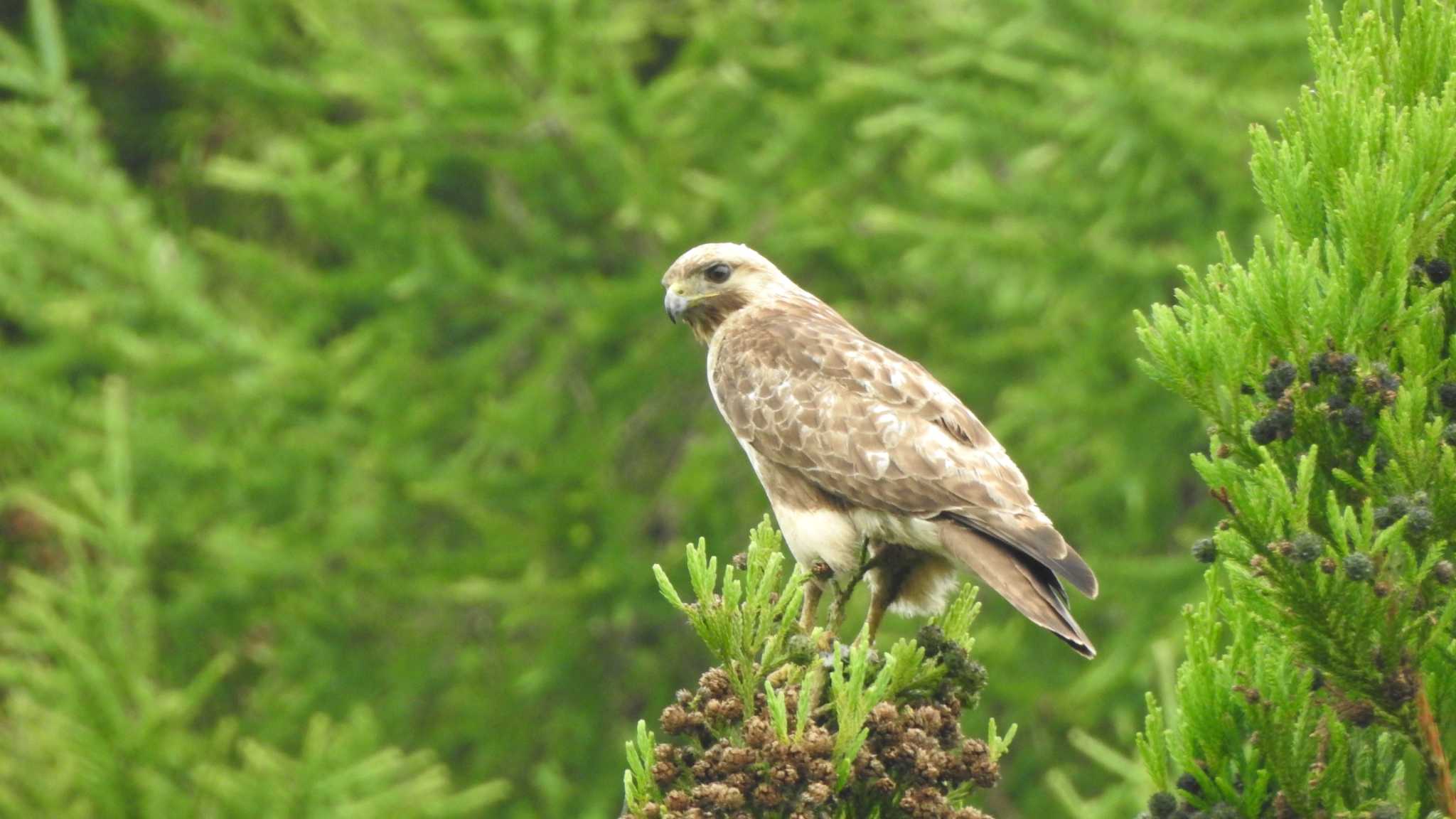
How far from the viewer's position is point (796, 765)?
344 cm

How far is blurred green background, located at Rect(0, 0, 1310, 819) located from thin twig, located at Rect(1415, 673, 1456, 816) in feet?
28.2

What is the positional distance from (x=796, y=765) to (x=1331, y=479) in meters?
1.17

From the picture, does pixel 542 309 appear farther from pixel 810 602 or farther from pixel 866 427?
pixel 810 602

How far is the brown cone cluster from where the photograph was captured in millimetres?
3443

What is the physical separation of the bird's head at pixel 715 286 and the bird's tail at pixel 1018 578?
1652 millimetres

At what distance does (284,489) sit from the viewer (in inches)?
569

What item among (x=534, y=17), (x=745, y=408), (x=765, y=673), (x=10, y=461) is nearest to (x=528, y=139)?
(x=534, y=17)

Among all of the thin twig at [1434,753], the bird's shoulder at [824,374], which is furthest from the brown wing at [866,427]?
the thin twig at [1434,753]

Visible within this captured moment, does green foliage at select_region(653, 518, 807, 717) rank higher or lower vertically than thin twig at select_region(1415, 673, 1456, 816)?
higher

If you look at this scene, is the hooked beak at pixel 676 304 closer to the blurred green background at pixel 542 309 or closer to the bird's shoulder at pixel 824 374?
the bird's shoulder at pixel 824 374

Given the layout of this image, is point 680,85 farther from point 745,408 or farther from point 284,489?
point 745,408

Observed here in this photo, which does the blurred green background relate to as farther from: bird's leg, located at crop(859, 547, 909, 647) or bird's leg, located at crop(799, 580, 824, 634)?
bird's leg, located at crop(799, 580, 824, 634)

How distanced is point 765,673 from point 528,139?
10.8m

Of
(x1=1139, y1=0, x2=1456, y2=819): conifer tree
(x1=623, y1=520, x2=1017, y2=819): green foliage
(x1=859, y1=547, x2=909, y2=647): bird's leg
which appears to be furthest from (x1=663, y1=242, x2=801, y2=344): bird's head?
(x1=1139, y1=0, x2=1456, y2=819): conifer tree
